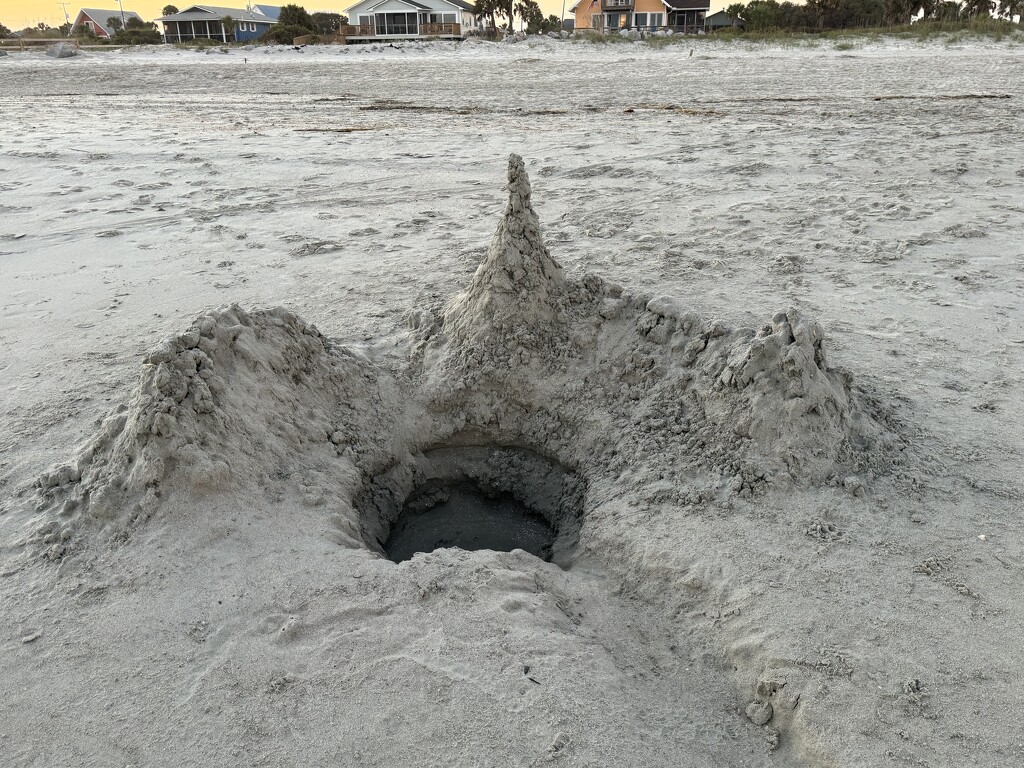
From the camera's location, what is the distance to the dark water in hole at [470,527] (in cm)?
263

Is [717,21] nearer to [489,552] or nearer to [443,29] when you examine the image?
[443,29]

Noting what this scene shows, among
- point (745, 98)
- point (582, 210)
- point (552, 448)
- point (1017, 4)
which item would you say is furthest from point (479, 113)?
point (1017, 4)

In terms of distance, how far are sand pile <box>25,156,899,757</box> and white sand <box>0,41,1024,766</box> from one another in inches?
0.5

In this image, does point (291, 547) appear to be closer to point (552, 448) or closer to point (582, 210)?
point (552, 448)

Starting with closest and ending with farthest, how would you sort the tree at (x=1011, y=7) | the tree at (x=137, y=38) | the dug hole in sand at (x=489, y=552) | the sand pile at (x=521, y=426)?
the dug hole in sand at (x=489, y=552), the sand pile at (x=521, y=426), the tree at (x=1011, y=7), the tree at (x=137, y=38)

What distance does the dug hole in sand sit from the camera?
5.16ft

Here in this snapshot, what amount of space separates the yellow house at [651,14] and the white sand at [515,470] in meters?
34.6

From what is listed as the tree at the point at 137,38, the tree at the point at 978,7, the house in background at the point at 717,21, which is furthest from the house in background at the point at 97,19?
the tree at the point at 978,7

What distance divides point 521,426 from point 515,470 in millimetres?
190

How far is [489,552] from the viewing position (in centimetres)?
213

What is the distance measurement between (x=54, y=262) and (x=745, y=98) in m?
8.93

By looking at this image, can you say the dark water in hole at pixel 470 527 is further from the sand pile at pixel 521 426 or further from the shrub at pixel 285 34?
the shrub at pixel 285 34

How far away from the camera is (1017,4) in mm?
22031

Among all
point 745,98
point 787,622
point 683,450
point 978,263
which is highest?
point 745,98
